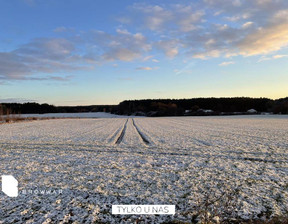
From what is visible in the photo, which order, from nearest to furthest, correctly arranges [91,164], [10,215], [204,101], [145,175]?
[10,215]
[145,175]
[91,164]
[204,101]

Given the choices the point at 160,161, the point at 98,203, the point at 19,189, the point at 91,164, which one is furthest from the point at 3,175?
the point at 160,161

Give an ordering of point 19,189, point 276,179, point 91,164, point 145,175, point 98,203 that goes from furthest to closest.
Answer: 1. point 91,164
2. point 145,175
3. point 276,179
4. point 19,189
5. point 98,203

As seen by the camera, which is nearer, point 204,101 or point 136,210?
point 136,210

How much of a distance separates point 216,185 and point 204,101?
519 feet

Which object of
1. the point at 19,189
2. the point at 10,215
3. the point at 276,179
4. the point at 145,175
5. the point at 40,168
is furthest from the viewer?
the point at 40,168

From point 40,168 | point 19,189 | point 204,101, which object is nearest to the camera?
point 19,189

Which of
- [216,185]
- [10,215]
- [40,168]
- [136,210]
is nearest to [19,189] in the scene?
[10,215]

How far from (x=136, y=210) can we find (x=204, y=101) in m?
160

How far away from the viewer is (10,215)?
4.79m

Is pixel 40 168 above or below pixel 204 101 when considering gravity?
below

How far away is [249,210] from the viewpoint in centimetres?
489

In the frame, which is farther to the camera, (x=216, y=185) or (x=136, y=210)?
(x=216, y=185)

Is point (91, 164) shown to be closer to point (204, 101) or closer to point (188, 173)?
point (188, 173)

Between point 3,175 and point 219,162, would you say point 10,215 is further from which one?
point 219,162
